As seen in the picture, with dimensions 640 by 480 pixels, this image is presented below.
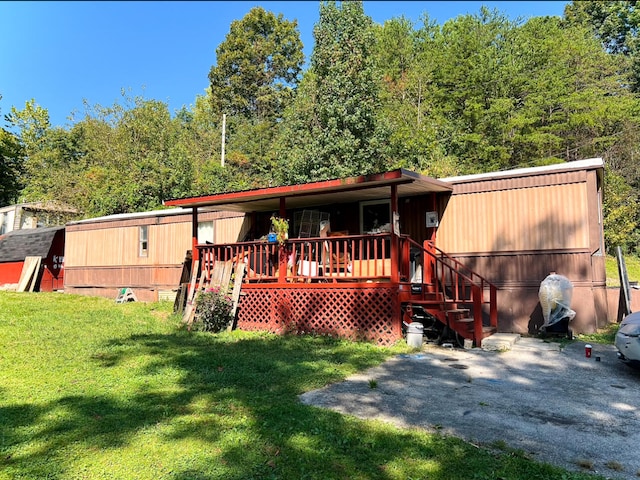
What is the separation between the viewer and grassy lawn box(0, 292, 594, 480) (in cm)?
313

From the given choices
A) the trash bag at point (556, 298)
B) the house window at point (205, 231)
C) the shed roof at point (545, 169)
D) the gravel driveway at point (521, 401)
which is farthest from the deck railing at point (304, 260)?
the house window at point (205, 231)

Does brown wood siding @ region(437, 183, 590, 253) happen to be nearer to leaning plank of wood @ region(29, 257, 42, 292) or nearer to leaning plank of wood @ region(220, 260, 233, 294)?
leaning plank of wood @ region(220, 260, 233, 294)

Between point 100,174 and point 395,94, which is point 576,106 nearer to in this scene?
point 395,94

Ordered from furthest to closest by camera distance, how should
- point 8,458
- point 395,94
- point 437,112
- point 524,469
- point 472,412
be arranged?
point 395,94 < point 437,112 < point 472,412 < point 8,458 < point 524,469

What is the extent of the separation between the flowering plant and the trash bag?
19.5 ft

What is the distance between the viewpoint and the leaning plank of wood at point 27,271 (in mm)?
16875

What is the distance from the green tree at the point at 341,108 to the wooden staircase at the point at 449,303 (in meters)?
10.0

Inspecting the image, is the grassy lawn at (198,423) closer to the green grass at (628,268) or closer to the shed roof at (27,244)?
the shed roof at (27,244)

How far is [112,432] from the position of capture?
12.4 feet

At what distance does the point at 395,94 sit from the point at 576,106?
877cm

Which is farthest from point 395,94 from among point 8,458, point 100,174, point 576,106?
point 8,458

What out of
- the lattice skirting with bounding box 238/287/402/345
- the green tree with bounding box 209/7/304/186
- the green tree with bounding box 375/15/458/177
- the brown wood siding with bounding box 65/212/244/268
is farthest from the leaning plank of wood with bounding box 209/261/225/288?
the green tree with bounding box 209/7/304/186

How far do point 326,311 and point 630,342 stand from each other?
4760 mm

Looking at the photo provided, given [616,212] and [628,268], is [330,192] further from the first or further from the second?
[628,268]
